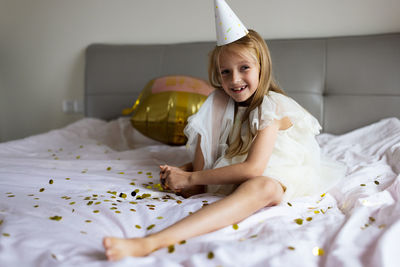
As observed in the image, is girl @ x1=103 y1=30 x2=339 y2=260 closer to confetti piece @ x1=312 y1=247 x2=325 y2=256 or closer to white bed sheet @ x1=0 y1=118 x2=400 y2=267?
white bed sheet @ x1=0 y1=118 x2=400 y2=267

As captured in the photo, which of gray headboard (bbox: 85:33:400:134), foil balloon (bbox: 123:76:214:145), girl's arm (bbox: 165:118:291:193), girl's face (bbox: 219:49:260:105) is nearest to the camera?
girl's arm (bbox: 165:118:291:193)

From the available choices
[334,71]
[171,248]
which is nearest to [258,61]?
[171,248]

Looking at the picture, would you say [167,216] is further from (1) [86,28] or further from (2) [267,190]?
(1) [86,28]

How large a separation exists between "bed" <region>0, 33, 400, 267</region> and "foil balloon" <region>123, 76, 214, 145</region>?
0.08m

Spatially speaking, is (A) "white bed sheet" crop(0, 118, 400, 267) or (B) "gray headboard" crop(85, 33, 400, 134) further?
(B) "gray headboard" crop(85, 33, 400, 134)

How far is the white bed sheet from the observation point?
671 mm

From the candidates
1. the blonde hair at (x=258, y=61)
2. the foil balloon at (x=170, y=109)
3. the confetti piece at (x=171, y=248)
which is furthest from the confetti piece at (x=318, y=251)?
the foil balloon at (x=170, y=109)

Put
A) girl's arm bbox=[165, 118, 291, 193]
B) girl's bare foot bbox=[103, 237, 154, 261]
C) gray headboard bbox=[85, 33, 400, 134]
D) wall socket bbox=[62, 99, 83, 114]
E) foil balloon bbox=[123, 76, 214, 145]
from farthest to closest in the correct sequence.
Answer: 1. wall socket bbox=[62, 99, 83, 114]
2. gray headboard bbox=[85, 33, 400, 134]
3. foil balloon bbox=[123, 76, 214, 145]
4. girl's arm bbox=[165, 118, 291, 193]
5. girl's bare foot bbox=[103, 237, 154, 261]

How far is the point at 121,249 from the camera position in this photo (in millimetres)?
679

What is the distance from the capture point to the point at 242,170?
1.03m

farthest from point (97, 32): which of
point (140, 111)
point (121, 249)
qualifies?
point (121, 249)

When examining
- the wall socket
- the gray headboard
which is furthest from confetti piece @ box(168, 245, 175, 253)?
the wall socket

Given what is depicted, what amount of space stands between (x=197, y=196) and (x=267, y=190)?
0.81 feet

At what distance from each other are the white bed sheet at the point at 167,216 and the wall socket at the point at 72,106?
0.99 metres
